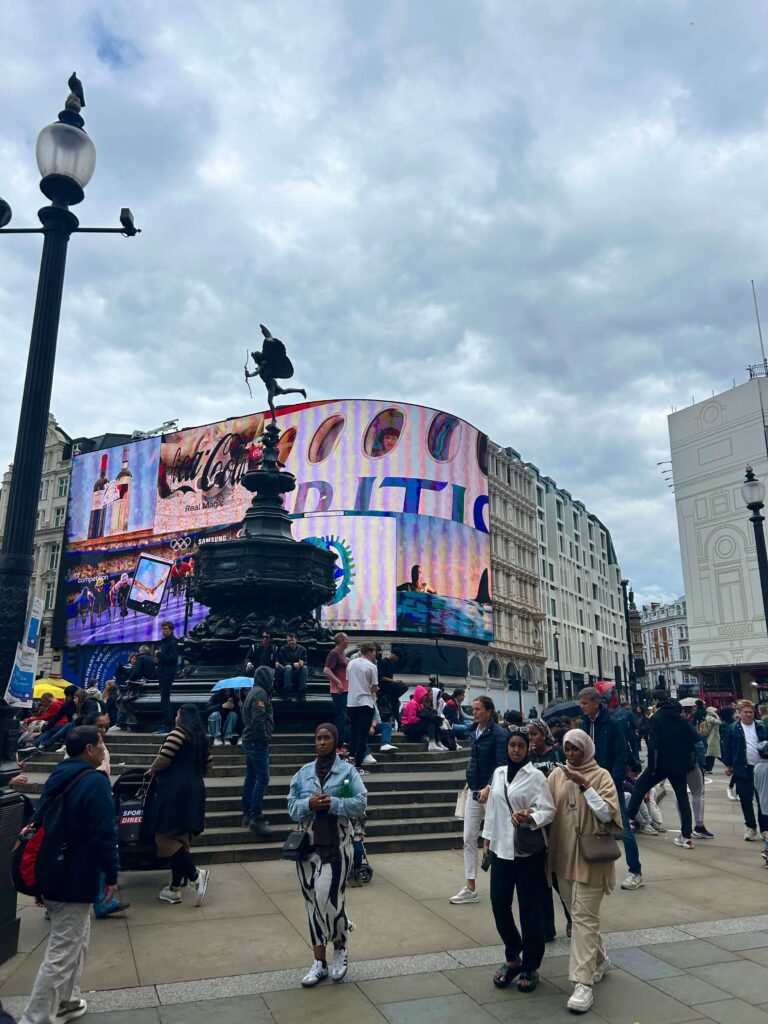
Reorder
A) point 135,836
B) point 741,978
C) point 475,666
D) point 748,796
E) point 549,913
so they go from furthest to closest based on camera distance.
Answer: point 475,666 → point 748,796 → point 135,836 → point 549,913 → point 741,978

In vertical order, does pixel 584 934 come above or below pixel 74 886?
below

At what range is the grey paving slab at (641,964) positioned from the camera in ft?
15.9

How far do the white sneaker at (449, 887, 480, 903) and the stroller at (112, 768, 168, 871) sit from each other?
8.37 ft

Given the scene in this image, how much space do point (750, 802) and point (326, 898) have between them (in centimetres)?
747

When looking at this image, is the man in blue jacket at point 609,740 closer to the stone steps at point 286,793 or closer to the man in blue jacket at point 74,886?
the stone steps at point 286,793

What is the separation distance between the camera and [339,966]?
15.3ft

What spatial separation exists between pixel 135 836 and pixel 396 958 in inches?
101

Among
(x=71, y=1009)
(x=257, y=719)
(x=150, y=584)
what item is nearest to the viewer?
(x=71, y=1009)

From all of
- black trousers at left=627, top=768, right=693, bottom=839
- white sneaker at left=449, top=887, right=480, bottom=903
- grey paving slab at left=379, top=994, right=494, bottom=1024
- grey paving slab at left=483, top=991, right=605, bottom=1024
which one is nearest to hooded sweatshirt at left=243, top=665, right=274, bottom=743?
white sneaker at left=449, top=887, right=480, bottom=903

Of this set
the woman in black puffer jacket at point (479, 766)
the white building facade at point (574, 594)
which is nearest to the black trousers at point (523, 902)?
the woman in black puffer jacket at point (479, 766)

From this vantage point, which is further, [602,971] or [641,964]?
[641,964]

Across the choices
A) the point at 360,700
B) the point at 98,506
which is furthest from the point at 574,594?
the point at 360,700

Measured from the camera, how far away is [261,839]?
8031mm

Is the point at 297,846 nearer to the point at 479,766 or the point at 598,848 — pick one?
the point at 598,848
